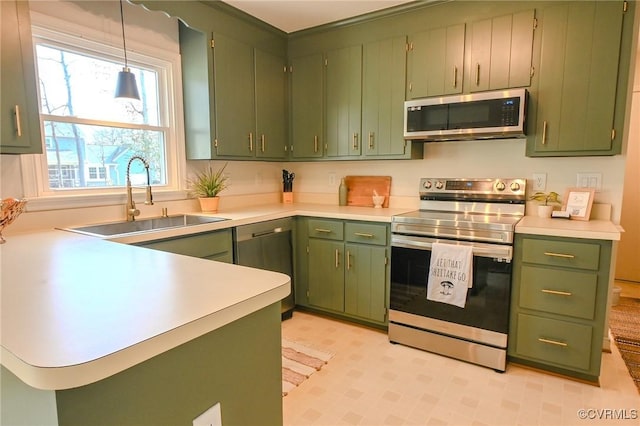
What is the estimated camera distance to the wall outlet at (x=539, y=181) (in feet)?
8.62

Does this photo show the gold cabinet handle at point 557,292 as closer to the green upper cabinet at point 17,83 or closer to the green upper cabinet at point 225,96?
the green upper cabinet at point 225,96

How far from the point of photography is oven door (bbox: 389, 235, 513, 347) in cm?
223

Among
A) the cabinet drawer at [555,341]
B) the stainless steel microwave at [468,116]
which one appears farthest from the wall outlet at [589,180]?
the cabinet drawer at [555,341]

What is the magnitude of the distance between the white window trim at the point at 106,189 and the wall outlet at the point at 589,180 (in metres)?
2.83

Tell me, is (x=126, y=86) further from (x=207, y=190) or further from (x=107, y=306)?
(x=107, y=306)

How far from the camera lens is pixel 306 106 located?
332cm

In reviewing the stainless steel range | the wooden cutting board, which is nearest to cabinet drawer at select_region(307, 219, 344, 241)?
the stainless steel range

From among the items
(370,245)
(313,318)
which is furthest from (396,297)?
(313,318)

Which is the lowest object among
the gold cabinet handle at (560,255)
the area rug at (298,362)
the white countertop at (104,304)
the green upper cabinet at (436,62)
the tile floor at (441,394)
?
the tile floor at (441,394)

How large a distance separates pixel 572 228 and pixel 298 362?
5.90 ft

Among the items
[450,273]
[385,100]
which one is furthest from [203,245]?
[385,100]

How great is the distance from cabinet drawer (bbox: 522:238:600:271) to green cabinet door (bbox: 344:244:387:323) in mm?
918

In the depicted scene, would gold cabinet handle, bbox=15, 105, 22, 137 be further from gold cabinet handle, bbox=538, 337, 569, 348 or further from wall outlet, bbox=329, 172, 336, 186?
gold cabinet handle, bbox=538, 337, 569, 348

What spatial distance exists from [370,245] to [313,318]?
2.78 ft
